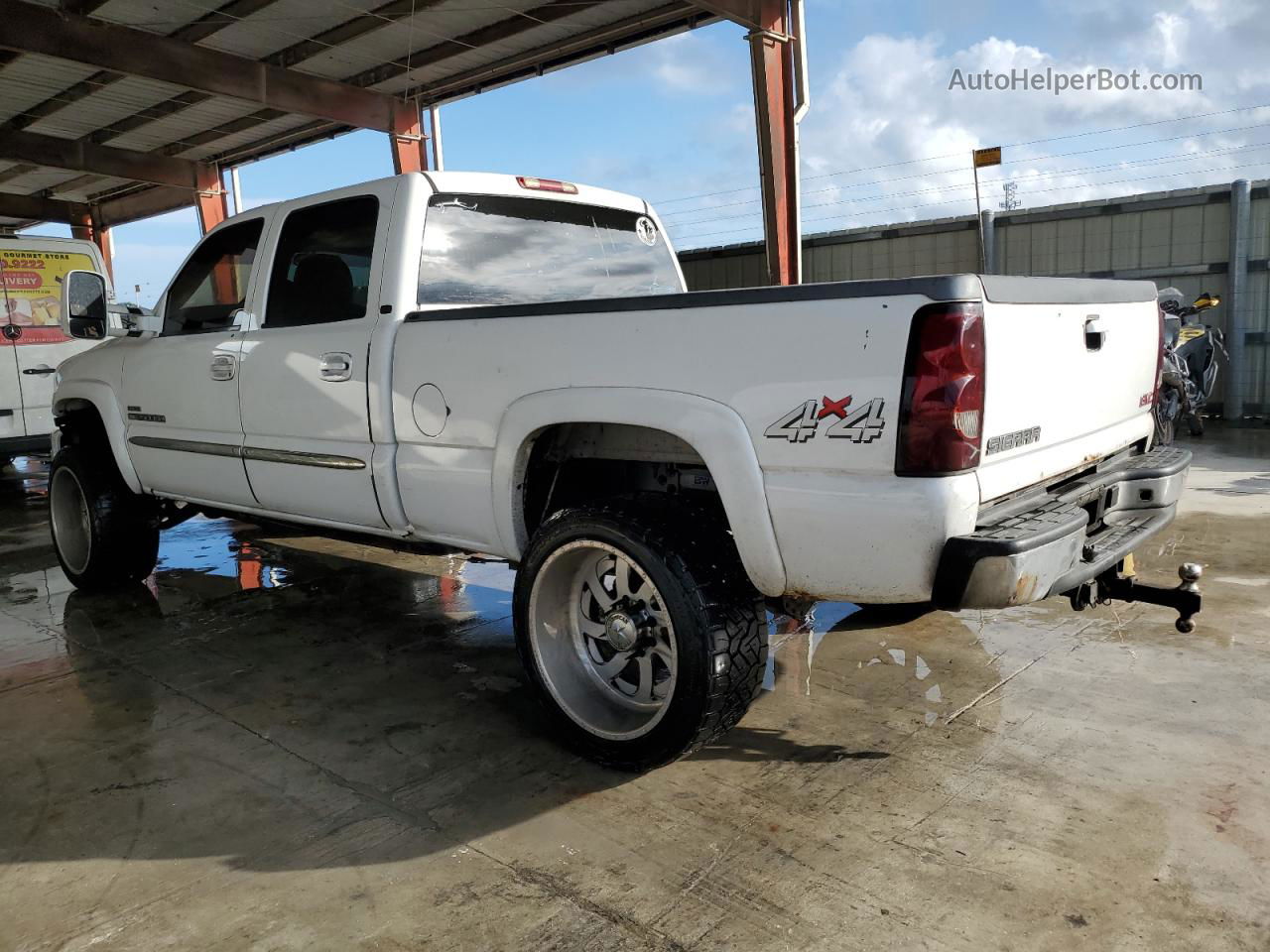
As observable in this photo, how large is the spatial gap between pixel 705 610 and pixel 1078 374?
1405mm

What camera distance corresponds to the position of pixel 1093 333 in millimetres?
3072

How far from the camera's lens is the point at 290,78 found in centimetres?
1445

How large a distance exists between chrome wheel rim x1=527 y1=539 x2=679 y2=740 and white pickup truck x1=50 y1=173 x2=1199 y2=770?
1 cm

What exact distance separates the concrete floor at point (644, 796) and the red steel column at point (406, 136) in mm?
12707

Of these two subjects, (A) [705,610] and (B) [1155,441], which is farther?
(B) [1155,441]

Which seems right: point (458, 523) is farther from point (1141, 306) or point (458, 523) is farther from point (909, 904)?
point (1141, 306)

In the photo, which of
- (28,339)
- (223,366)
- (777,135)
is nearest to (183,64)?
(28,339)

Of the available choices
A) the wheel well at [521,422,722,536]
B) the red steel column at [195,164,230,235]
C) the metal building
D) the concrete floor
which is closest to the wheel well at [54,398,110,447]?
the concrete floor

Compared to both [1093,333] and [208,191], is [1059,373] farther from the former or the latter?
[208,191]

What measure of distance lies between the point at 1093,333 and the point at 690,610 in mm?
1584

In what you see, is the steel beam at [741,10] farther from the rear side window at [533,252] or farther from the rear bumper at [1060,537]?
the rear bumper at [1060,537]

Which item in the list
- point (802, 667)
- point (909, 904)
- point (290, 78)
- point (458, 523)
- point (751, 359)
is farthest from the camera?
point (290, 78)

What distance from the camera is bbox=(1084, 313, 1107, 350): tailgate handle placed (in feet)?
9.96

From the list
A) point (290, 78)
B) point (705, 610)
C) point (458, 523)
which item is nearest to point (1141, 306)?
point (705, 610)
